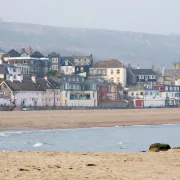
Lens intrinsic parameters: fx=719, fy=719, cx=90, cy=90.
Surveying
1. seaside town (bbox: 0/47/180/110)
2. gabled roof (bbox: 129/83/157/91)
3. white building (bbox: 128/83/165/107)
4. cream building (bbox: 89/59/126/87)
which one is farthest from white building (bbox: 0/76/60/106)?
cream building (bbox: 89/59/126/87)

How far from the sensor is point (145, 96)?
89438mm


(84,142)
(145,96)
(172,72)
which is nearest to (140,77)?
(145,96)

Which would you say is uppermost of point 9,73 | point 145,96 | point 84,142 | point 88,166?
point 9,73

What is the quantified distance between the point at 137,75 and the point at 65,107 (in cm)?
2932

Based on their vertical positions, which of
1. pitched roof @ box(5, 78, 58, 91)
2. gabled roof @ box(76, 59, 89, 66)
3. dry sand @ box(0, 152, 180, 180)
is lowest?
dry sand @ box(0, 152, 180, 180)

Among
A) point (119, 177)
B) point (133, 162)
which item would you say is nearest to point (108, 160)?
point (133, 162)

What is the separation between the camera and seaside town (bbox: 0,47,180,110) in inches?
2958

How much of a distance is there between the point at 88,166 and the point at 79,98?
67707mm

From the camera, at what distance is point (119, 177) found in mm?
12039

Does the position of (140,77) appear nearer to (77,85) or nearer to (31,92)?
(77,85)

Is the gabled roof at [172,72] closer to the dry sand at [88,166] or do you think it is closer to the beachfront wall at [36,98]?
the beachfront wall at [36,98]

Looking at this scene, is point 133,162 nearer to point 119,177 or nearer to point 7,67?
point 119,177

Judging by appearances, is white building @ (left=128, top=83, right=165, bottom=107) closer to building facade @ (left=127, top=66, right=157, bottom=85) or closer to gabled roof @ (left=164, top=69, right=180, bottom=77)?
building facade @ (left=127, top=66, right=157, bottom=85)

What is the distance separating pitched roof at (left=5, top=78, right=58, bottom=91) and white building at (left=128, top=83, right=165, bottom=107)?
44.6 ft
